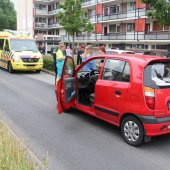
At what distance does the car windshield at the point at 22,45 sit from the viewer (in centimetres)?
1825

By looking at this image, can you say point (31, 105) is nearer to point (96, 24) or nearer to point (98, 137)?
point (98, 137)

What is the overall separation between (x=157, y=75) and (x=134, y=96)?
0.60 meters

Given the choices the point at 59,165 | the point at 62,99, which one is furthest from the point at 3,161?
the point at 62,99

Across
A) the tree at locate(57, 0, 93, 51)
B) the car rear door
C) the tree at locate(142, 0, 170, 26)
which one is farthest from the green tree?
the car rear door

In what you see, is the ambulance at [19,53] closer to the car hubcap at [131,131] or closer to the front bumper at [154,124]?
the car hubcap at [131,131]

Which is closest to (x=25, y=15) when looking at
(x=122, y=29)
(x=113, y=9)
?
(x=113, y=9)

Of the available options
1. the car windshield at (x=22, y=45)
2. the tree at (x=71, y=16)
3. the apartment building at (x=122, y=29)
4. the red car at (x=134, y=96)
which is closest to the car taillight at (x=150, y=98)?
the red car at (x=134, y=96)

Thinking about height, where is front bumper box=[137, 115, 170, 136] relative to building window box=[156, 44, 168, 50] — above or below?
below

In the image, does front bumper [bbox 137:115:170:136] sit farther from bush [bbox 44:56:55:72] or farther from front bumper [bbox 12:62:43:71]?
bush [bbox 44:56:55:72]

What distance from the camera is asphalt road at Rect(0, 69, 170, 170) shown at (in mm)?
5086

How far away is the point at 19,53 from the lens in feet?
58.0

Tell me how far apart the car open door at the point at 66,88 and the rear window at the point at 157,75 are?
7.25 ft

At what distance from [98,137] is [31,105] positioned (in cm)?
339

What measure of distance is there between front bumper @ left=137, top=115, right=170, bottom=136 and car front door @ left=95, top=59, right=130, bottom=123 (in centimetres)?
62
